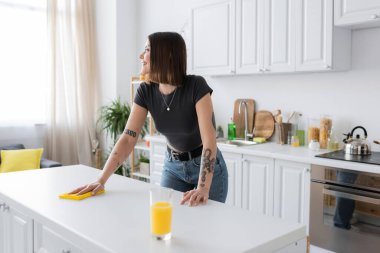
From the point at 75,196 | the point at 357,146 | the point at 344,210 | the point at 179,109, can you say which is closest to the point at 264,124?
the point at 357,146

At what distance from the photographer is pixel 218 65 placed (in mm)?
3727

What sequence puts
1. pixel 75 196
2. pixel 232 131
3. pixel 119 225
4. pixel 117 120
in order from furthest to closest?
1. pixel 117 120
2. pixel 232 131
3. pixel 75 196
4. pixel 119 225

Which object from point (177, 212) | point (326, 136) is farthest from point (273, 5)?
point (177, 212)

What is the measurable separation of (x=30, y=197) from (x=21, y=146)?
3070 mm

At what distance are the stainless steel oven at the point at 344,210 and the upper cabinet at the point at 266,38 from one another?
2.83ft

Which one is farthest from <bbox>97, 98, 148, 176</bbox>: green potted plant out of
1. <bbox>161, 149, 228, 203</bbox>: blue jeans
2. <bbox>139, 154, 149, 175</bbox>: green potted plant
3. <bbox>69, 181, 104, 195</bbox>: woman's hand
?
<bbox>69, 181, 104, 195</bbox>: woman's hand

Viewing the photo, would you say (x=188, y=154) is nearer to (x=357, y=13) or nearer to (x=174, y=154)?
(x=174, y=154)

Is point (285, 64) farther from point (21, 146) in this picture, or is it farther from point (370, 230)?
point (21, 146)

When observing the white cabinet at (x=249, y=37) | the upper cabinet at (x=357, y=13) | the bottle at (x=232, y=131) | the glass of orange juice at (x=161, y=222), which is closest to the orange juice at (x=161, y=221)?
the glass of orange juice at (x=161, y=222)

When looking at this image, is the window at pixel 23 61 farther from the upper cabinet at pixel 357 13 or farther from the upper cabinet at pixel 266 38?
the upper cabinet at pixel 357 13

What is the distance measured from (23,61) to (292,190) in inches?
137

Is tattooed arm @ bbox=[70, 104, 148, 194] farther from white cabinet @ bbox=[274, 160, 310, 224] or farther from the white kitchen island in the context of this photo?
white cabinet @ bbox=[274, 160, 310, 224]

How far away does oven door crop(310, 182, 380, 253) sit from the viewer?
8.44 ft

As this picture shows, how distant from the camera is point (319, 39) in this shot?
9.76 feet
